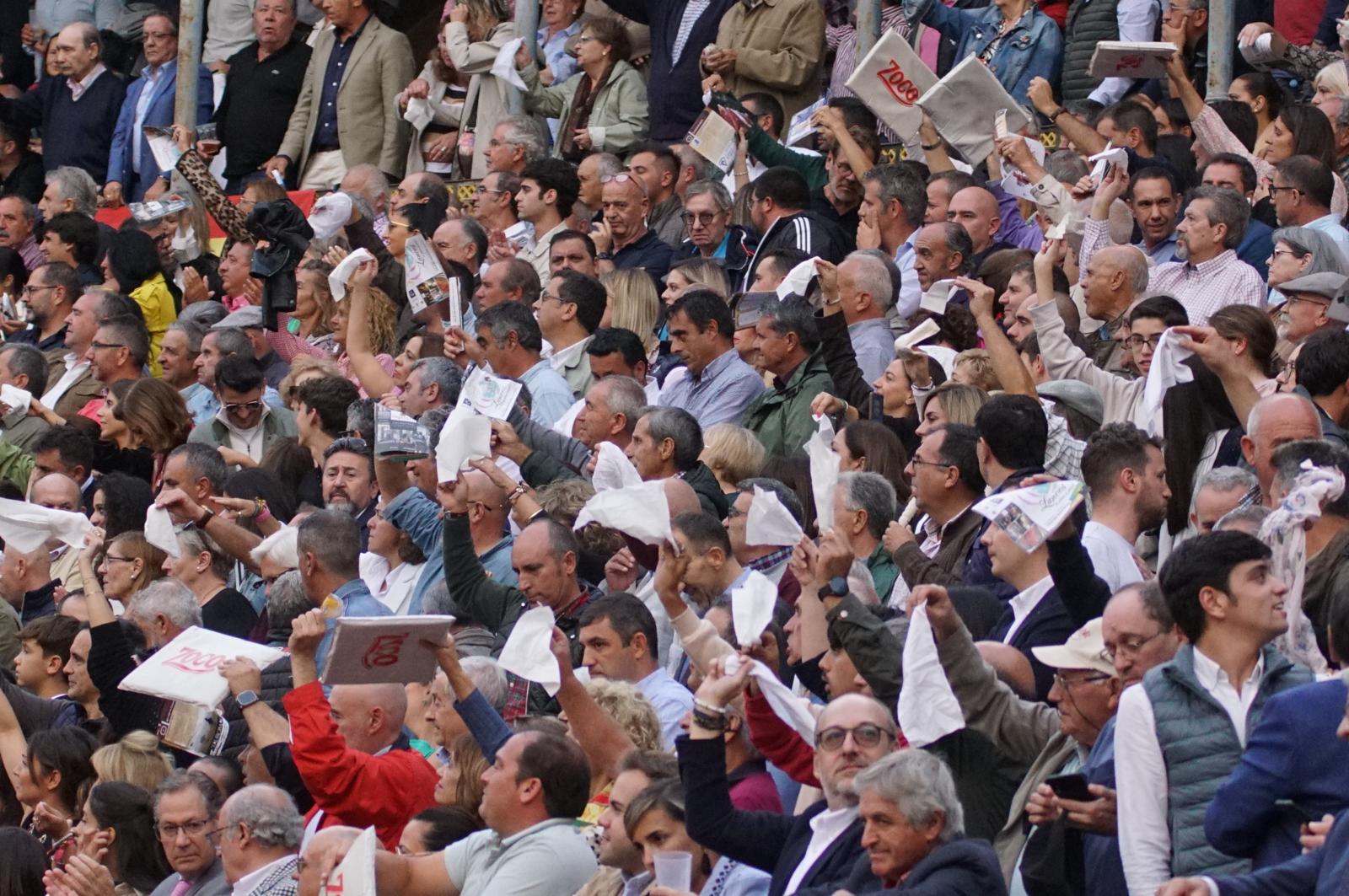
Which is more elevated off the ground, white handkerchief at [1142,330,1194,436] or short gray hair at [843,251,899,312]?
white handkerchief at [1142,330,1194,436]

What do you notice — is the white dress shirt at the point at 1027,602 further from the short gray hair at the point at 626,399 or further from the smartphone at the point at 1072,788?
the short gray hair at the point at 626,399

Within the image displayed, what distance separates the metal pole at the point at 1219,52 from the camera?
12.6 metres

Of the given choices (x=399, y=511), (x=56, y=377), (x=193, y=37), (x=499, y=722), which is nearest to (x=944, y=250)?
(x=399, y=511)

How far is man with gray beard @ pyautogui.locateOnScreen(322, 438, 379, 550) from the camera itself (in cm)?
1019

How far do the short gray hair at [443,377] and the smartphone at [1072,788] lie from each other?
510 centimetres

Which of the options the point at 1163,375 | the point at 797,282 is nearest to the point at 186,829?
the point at 1163,375

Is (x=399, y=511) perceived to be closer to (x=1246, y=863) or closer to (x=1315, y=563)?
(x=1315, y=563)

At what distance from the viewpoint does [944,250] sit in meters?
10.6

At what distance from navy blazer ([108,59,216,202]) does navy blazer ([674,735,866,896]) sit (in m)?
11.4

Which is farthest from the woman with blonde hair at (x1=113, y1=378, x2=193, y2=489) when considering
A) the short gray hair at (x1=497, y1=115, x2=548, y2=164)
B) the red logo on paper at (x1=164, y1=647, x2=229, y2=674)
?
the red logo on paper at (x1=164, y1=647, x2=229, y2=674)

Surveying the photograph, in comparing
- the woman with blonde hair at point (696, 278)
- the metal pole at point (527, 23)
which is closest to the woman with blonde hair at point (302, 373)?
the woman with blonde hair at point (696, 278)

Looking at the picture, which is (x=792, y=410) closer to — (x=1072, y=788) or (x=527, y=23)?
(x=1072, y=788)

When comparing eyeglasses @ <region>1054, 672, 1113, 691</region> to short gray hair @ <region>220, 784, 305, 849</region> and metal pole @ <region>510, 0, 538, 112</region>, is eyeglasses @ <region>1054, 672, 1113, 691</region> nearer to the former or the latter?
short gray hair @ <region>220, 784, 305, 849</region>

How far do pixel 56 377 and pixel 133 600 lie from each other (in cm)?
394
